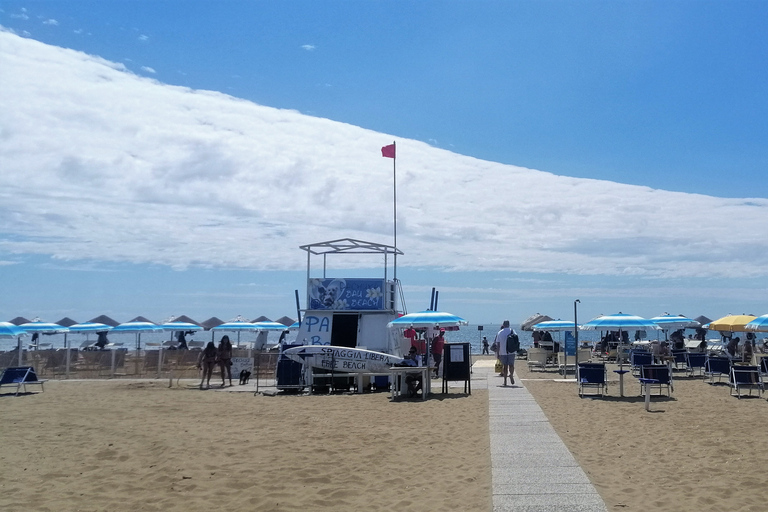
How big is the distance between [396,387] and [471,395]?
67.5 inches

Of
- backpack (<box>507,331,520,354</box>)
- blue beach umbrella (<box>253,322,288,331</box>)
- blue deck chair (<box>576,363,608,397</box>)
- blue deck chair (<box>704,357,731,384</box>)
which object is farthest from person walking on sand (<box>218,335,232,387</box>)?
blue deck chair (<box>704,357,731,384</box>)

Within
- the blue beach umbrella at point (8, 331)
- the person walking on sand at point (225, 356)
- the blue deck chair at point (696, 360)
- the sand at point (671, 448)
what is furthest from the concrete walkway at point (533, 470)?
the blue beach umbrella at point (8, 331)

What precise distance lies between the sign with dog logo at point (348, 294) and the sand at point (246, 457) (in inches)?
230

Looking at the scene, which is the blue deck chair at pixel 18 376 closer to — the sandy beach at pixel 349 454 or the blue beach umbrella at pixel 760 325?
the sandy beach at pixel 349 454

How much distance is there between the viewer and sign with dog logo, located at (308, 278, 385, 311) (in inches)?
784

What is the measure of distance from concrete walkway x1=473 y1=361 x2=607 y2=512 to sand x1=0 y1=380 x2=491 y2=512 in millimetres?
217

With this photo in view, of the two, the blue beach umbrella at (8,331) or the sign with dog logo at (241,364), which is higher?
the blue beach umbrella at (8,331)

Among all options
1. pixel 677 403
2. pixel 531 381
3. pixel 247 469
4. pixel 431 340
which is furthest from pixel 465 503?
pixel 431 340

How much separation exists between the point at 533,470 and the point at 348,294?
12.8m

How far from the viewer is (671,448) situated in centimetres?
884

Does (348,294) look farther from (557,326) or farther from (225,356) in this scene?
(557,326)

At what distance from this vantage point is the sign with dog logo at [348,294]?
65.3ft

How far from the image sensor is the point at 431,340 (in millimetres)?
21031

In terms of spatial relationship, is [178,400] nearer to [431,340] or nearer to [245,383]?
[245,383]
